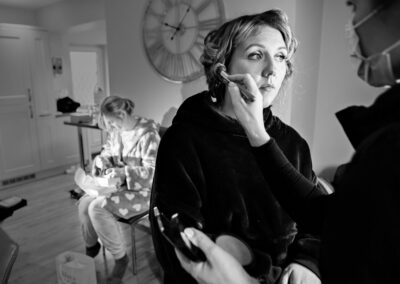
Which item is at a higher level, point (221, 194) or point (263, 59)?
point (263, 59)

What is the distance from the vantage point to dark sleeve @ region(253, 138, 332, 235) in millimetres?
591

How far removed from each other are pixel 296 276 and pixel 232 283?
29cm

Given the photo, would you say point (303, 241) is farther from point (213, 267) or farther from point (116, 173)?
point (116, 173)

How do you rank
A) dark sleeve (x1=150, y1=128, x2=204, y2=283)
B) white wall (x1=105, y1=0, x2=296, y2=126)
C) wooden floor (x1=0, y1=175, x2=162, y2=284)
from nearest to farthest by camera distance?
dark sleeve (x1=150, y1=128, x2=204, y2=283) < wooden floor (x1=0, y1=175, x2=162, y2=284) < white wall (x1=105, y1=0, x2=296, y2=126)

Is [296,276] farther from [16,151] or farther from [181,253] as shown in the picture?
[16,151]

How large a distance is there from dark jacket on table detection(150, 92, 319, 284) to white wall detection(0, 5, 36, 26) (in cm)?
406

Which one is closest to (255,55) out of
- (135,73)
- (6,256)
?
(6,256)

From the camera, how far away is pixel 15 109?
355cm

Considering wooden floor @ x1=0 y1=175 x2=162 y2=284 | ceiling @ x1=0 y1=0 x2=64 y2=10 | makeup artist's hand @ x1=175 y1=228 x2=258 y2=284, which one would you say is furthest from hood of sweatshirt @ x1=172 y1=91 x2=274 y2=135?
ceiling @ x1=0 y1=0 x2=64 y2=10

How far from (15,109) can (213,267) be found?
376 cm

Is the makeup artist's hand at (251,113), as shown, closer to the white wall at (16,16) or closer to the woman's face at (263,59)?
the woman's face at (263,59)

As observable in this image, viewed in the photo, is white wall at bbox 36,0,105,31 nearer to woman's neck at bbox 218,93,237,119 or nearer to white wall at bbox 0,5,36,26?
white wall at bbox 0,5,36,26

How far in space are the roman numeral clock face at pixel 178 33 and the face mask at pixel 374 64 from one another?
1.65 m

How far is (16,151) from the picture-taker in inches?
143
